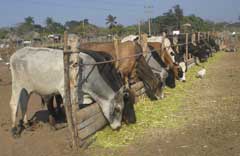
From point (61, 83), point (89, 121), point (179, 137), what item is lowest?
point (179, 137)

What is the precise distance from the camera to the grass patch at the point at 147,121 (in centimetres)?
599

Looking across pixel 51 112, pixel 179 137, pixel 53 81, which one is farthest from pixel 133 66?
pixel 179 137

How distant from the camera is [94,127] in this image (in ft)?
20.5

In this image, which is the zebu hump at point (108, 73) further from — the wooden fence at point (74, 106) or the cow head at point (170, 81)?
the cow head at point (170, 81)

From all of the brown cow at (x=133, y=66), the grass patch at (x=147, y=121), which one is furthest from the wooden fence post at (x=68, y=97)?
the brown cow at (x=133, y=66)

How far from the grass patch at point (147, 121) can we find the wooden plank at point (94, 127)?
10 centimetres

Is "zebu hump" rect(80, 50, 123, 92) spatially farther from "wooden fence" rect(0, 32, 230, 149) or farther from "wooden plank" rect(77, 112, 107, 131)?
"wooden fence" rect(0, 32, 230, 149)

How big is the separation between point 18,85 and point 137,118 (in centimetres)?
245

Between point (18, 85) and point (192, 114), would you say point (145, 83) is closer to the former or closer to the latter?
point (192, 114)

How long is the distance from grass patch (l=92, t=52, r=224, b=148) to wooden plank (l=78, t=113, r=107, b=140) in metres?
0.10

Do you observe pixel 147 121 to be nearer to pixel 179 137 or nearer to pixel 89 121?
pixel 179 137

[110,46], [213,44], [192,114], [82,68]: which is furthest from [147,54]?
[213,44]

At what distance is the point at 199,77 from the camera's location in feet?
43.5

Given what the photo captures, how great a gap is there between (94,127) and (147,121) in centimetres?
130
